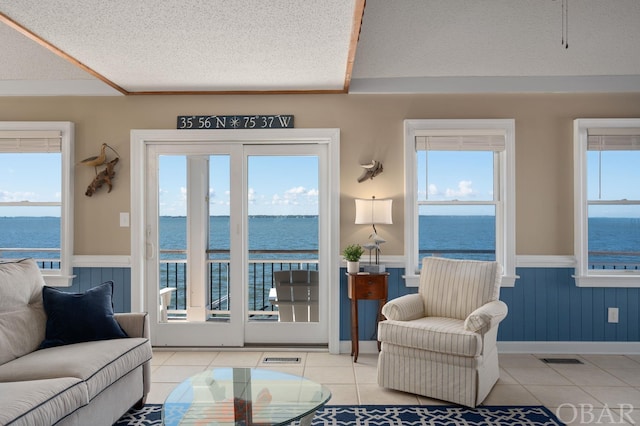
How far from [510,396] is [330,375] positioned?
53.0 inches

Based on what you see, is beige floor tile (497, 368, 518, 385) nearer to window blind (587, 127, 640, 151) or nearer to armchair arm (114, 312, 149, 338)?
window blind (587, 127, 640, 151)

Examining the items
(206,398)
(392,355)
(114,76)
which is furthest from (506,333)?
(114,76)

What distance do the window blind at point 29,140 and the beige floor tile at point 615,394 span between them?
496 cm

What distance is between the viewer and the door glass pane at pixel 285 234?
178 inches

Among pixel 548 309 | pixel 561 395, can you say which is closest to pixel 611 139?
pixel 548 309

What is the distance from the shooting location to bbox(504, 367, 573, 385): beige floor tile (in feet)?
11.7

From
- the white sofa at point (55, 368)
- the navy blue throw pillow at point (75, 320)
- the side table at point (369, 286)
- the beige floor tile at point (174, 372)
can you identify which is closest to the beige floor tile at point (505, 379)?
the side table at point (369, 286)

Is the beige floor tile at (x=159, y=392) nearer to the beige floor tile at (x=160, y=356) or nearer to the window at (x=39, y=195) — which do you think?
the beige floor tile at (x=160, y=356)

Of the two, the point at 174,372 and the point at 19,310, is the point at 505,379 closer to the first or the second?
the point at 174,372

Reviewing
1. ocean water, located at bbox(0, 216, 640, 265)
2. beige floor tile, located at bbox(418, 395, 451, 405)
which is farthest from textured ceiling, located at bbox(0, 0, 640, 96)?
beige floor tile, located at bbox(418, 395, 451, 405)

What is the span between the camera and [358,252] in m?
4.10

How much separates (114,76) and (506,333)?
13.8 feet

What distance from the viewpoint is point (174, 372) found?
12.5 feet

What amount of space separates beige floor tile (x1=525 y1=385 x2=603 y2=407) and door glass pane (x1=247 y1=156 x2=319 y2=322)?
203 centimetres
